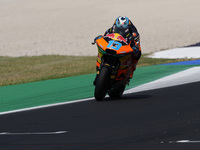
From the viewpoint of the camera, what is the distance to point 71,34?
1101 inches

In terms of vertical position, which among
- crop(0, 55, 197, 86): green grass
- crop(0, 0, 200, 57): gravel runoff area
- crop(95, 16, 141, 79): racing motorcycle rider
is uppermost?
crop(95, 16, 141, 79): racing motorcycle rider

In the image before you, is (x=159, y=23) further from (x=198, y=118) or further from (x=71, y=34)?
(x=198, y=118)

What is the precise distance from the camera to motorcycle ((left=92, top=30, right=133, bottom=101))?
8391mm

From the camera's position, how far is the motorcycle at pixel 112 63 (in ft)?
27.5

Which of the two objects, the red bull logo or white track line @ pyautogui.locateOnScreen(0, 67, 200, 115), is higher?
the red bull logo

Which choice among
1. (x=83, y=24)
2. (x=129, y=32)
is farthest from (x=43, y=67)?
(x=83, y=24)

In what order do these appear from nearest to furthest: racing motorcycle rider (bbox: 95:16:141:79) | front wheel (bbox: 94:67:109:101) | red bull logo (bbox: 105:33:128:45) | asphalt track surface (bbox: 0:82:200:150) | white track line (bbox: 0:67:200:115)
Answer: asphalt track surface (bbox: 0:82:200:150), front wheel (bbox: 94:67:109:101), red bull logo (bbox: 105:33:128:45), racing motorcycle rider (bbox: 95:16:141:79), white track line (bbox: 0:67:200:115)

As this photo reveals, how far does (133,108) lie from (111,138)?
2.24 meters

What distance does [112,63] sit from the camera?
8.49 metres

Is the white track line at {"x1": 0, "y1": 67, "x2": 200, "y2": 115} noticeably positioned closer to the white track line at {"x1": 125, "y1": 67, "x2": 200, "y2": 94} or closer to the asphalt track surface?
the white track line at {"x1": 125, "y1": 67, "x2": 200, "y2": 94}

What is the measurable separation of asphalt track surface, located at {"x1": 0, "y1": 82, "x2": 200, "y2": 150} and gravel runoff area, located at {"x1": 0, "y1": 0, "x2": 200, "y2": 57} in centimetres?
1259

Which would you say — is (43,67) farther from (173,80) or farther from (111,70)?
(111,70)

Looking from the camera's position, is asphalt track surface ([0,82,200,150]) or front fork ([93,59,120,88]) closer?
asphalt track surface ([0,82,200,150])

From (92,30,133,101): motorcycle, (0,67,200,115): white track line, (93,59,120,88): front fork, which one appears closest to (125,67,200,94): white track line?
(0,67,200,115): white track line
